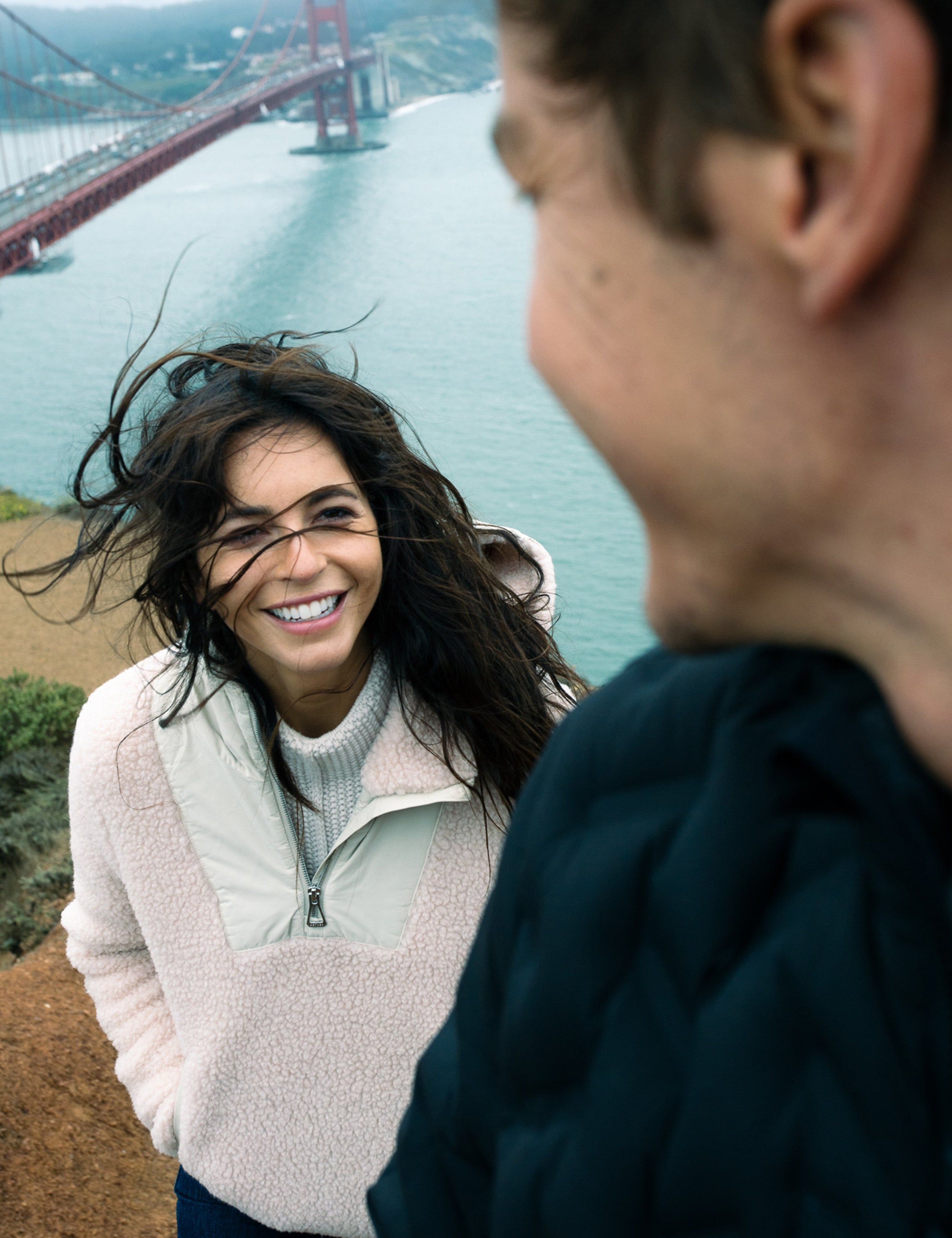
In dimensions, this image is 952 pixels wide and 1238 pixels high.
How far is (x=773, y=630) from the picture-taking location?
16.5 inches

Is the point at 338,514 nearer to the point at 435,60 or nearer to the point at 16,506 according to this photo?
the point at 16,506

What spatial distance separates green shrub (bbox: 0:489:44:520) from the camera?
37.4 feet

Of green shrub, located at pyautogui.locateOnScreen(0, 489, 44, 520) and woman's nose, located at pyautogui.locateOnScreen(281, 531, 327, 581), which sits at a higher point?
woman's nose, located at pyautogui.locateOnScreen(281, 531, 327, 581)

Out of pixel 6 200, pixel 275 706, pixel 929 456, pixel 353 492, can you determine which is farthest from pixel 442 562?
pixel 6 200

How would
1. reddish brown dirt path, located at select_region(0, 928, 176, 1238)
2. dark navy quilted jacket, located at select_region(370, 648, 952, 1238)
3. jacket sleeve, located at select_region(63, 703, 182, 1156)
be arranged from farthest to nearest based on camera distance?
reddish brown dirt path, located at select_region(0, 928, 176, 1238) < jacket sleeve, located at select_region(63, 703, 182, 1156) < dark navy quilted jacket, located at select_region(370, 648, 952, 1238)

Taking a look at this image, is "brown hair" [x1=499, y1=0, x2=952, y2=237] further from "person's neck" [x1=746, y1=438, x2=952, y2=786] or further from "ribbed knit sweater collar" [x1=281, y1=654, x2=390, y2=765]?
"ribbed knit sweater collar" [x1=281, y1=654, x2=390, y2=765]

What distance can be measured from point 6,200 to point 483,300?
190 inches

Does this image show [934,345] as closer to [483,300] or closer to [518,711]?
[518,711]

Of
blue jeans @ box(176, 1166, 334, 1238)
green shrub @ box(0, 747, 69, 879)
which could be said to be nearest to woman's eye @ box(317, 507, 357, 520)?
blue jeans @ box(176, 1166, 334, 1238)

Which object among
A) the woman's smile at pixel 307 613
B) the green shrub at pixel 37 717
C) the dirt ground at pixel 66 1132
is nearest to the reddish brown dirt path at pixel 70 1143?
the dirt ground at pixel 66 1132

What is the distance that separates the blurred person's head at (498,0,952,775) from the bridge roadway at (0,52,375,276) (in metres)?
10.3

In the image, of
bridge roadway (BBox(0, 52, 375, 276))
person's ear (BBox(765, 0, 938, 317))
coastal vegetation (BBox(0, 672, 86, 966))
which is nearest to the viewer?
person's ear (BBox(765, 0, 938, 317))

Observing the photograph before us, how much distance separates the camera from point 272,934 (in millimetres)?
1666

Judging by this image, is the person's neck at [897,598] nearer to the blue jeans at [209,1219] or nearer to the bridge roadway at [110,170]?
the blue jeans at [209,1219]
